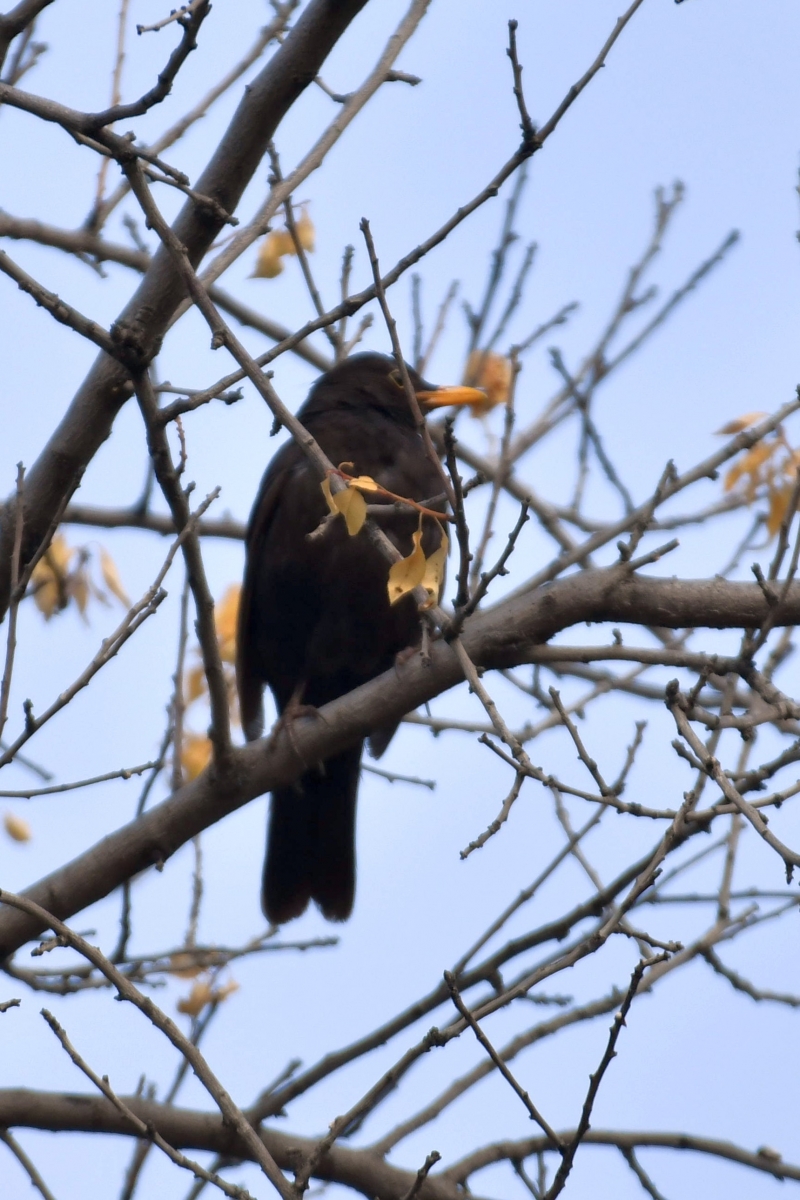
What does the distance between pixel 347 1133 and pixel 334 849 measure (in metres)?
1.73

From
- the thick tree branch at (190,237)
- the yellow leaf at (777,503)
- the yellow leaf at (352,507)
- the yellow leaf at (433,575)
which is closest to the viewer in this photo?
the yellow leaf at (352,507)

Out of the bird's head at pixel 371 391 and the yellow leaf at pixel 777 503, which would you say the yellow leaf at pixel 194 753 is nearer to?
the bird's head at pixel 371 391

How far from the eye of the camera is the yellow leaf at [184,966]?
14.6 feet

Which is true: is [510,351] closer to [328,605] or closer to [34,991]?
[328,605]

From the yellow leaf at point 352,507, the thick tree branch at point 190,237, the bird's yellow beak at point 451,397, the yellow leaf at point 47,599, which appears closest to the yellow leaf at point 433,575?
the yellow leaf at point 352,507

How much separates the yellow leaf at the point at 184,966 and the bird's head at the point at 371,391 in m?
2.14

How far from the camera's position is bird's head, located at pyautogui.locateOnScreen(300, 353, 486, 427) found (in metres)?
5.36

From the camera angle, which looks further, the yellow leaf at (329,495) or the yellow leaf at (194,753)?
the yellow leaf at (194,753)

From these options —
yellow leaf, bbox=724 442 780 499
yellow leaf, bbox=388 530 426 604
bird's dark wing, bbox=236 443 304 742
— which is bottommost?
yellow leaf, bbox=388 530 426 604

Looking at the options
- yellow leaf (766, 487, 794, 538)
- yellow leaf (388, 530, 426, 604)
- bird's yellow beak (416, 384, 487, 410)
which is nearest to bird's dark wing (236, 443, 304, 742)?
bird's yellow beak (416, 384, 487, 410)

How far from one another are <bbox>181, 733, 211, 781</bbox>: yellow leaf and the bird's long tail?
317mm

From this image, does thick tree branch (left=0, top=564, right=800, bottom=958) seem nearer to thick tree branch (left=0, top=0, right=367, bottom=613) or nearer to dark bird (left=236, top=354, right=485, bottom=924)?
thick tree branch (left=0, top=0, right=367, bottom=613)

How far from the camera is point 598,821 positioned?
13.0ft

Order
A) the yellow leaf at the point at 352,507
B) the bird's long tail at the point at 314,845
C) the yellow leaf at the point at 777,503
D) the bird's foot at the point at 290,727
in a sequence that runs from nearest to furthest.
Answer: the yellow leaf at the point at 352,507
the bird's foot at the point at 290,727
the yellow leaf at the point at 777,503
the bird's long tail at the point at 314,845
